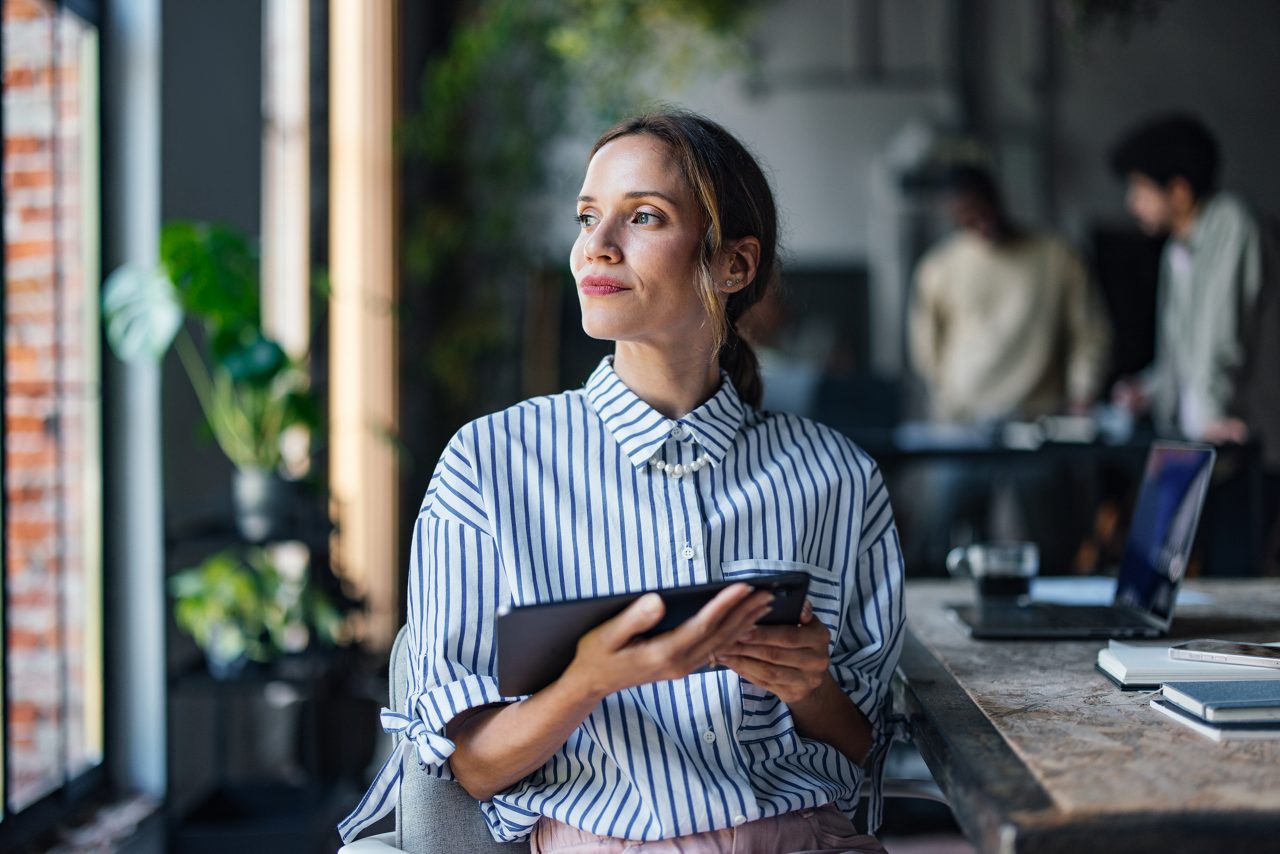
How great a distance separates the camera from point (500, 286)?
611cm

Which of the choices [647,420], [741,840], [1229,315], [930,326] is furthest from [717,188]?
[930,326]

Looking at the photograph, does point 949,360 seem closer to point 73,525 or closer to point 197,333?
point 197,333

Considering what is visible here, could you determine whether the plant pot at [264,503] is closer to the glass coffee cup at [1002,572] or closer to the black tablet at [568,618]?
the glass coffee cup at [1002,572]

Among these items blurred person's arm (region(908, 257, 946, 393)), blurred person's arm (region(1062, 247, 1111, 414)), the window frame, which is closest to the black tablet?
the window frame

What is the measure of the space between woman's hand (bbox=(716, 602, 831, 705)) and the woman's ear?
39 centimetres

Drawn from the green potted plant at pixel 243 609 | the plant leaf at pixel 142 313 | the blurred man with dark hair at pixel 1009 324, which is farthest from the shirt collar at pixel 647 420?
the blurred man with dark hair at pixel 1009 324

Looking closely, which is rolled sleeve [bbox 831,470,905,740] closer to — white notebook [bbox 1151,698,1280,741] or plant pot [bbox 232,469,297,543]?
white notebook [bbox 1151,698,1280,741]

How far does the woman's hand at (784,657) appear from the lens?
1.09 meters

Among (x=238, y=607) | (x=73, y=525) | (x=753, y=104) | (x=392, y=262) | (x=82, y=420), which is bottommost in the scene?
(x=238, y=607)

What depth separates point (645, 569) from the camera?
4.05ft

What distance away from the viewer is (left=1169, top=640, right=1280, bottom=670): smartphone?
1.25 metres

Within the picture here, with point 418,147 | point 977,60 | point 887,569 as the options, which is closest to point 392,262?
point 418,147

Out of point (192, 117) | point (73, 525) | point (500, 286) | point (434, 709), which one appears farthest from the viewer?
point (500, 286)

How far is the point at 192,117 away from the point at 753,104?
168 inches
